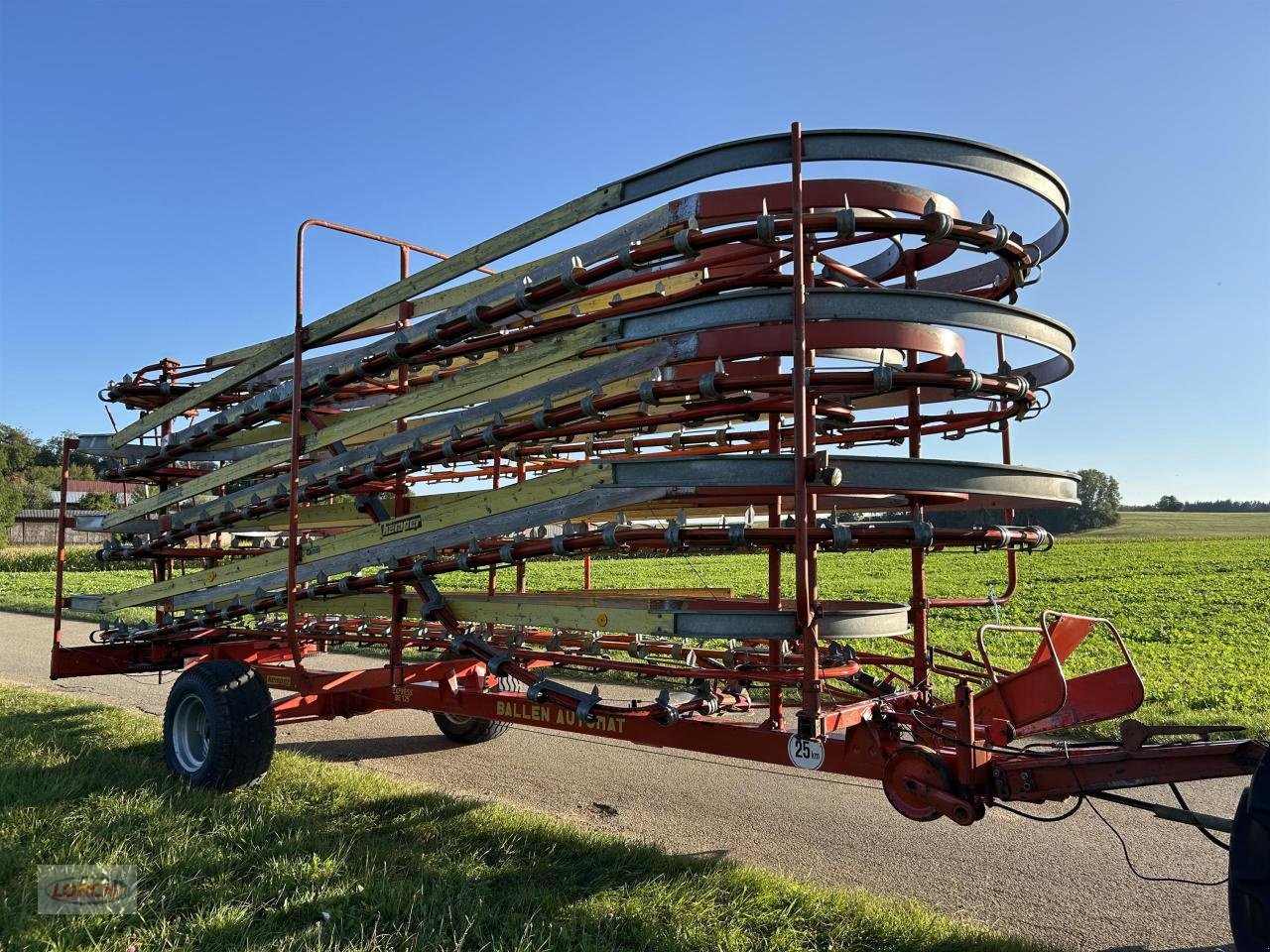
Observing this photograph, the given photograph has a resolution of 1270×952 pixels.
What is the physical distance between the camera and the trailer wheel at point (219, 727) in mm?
5707

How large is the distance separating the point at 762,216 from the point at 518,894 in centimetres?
325

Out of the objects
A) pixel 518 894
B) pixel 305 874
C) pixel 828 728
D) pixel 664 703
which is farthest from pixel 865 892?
pixel 305 874

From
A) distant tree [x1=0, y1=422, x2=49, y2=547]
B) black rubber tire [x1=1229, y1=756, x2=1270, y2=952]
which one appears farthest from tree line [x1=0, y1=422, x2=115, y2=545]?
black rubber tire [x1=1229, y1=756, x2=1270, y2=952]

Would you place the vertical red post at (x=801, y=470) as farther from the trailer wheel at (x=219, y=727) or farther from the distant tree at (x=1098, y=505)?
the distant tree at (x=1098, y=505)

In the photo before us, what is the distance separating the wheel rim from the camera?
612 centimetres

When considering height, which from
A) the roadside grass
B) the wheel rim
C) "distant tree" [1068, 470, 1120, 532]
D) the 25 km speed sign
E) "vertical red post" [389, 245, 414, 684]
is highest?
"distant tree" [1068, 470, 1120, 532]

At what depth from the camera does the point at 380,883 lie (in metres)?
4.25

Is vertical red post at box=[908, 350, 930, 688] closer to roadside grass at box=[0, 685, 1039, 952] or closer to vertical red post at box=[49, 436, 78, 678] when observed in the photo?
roadside grass at box=[0, 685, 1039, 952]

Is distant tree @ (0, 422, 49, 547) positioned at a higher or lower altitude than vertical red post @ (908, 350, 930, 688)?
higher

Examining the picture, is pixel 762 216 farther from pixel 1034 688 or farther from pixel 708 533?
pixel 1034 688

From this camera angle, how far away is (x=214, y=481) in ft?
22.3

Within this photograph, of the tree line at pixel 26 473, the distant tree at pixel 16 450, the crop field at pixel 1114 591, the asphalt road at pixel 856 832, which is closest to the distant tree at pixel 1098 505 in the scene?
the crop field at pixel 1114 591

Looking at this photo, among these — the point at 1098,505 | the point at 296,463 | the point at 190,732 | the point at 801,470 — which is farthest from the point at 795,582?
the point at 1098,505

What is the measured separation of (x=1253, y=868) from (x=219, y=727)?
533 cm
